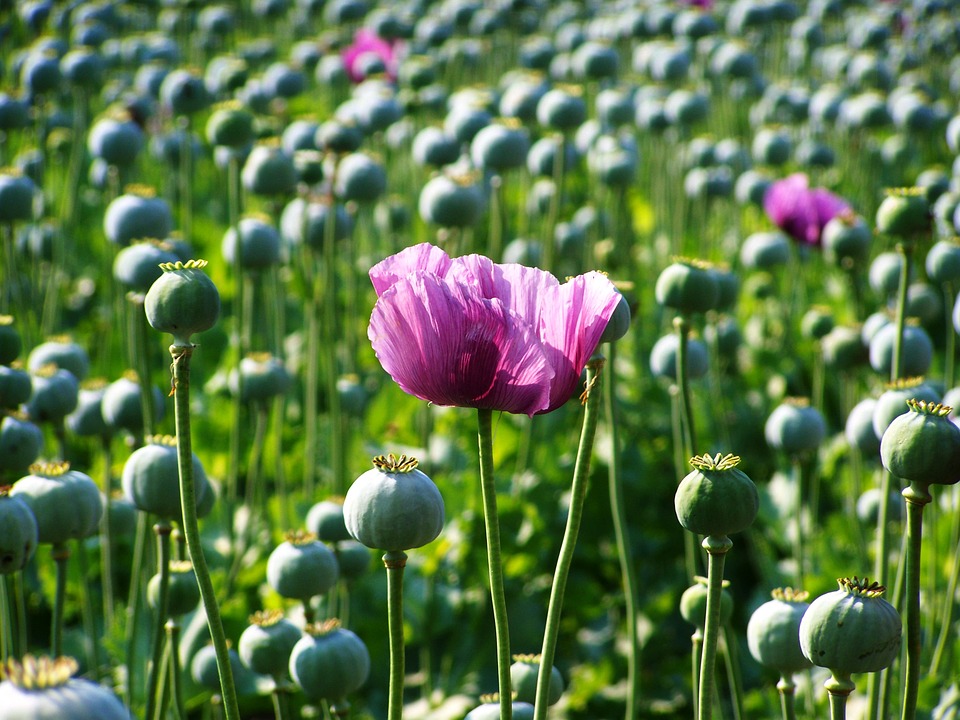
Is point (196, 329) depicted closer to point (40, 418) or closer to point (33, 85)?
point (40, 418)

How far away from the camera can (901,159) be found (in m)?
3.83

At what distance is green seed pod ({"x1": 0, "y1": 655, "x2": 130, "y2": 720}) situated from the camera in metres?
0.55

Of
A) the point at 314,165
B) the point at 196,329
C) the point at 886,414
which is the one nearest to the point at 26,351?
the point at 314,165

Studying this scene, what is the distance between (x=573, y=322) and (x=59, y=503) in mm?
598

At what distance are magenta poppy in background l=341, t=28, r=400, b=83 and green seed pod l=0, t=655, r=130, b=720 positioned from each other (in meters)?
3.75

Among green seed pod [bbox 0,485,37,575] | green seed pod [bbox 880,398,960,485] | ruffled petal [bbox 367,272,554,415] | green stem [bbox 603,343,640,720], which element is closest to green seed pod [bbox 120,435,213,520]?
green seed pod [bbox 0,485,37,575]

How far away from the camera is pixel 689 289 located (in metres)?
1.36

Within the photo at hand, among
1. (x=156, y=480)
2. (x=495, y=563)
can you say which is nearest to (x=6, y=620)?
(x=156, y=480)

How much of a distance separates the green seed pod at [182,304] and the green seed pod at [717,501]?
1.38 ft

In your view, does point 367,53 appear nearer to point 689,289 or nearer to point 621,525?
point 689,289

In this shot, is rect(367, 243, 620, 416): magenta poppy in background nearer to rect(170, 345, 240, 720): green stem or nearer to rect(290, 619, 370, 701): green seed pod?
rect(170, 345, 240, 720): green stem

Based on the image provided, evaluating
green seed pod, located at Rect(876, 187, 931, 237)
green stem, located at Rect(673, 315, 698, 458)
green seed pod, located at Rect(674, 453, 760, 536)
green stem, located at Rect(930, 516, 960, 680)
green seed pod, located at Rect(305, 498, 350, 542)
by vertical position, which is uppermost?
green seed pod, located at Rect(876, 187, 931, 237)

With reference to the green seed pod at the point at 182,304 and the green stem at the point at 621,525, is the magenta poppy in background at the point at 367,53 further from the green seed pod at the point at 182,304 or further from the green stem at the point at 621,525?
the green seed pod at the point at 182,304

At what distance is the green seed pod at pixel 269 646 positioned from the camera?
1150mm
